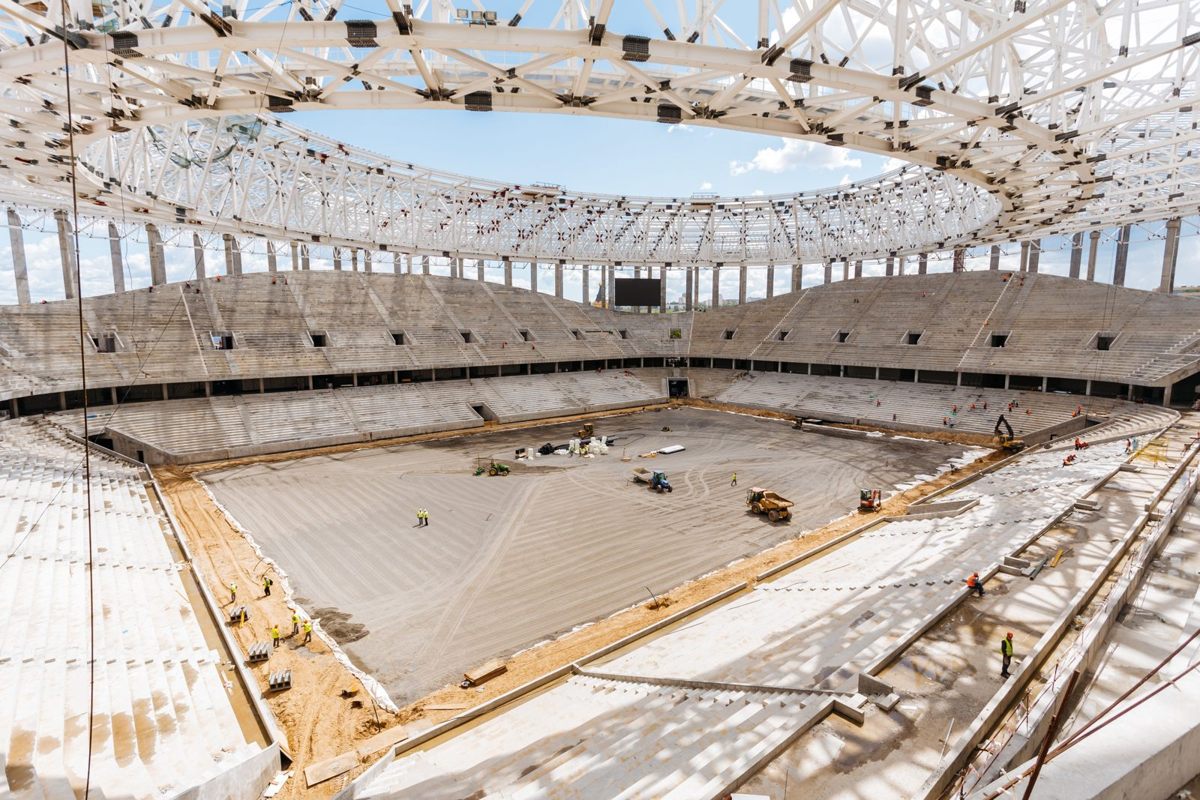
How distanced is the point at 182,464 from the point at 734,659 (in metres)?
26.1

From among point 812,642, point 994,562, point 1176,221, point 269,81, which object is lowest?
point 812,642

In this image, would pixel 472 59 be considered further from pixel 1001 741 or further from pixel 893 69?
pixel 1001 741

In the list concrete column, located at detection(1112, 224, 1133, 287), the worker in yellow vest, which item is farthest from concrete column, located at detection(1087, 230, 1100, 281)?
the worker in yellow vest

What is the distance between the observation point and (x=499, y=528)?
17.2 meters

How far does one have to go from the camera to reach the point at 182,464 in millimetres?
24469

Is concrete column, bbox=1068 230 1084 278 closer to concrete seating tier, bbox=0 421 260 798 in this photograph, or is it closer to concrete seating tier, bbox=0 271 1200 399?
concrete seating tier, bbox=0 271 1200 399

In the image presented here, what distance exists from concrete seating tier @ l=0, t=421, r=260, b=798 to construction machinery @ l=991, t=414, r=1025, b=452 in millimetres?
30790

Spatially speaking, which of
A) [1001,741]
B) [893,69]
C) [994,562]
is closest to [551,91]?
[893,69]

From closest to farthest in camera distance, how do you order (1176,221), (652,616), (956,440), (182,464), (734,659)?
1. (734,659)
2. (652,616)
3. (182,464)
4. (956,440)
5. (1176,221)

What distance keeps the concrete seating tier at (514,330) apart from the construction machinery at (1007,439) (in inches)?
247

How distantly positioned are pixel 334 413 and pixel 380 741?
25.7 m

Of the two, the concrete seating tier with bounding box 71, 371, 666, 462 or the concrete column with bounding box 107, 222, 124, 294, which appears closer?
the concrete seating tier with bounding box 71, 371, 666, 462

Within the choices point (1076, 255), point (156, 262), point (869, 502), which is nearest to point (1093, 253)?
point (1076, 255)

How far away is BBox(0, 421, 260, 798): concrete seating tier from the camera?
6.95 meters
